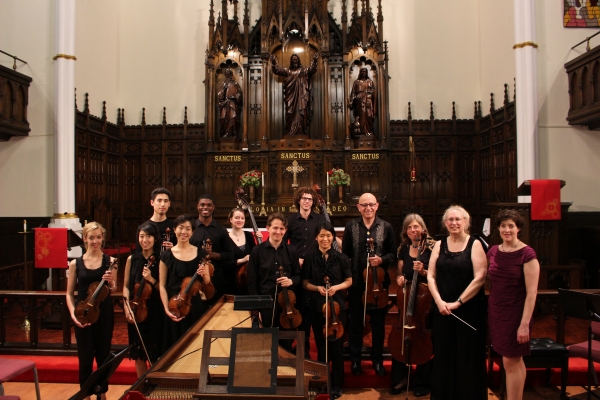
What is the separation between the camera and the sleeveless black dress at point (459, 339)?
3240 mm

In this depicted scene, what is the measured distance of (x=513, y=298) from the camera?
3.06 metres

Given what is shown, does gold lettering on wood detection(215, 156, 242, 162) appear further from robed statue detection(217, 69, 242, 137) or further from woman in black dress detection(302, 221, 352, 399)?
woman in black dress detection(302, 221, 352, 399)

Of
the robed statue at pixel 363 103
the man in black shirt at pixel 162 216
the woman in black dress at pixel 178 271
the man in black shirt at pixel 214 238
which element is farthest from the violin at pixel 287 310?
the robed statue at pixel 363 103

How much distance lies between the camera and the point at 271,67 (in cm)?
995

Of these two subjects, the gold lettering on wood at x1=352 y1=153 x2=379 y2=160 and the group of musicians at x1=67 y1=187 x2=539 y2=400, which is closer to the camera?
the group of musicians at x1=67 y1=187 x2=539 y2=400

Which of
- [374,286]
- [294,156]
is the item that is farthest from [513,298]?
[294,156]

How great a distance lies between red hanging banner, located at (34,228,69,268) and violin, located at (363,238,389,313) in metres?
4.34

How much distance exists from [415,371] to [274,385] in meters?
2.39

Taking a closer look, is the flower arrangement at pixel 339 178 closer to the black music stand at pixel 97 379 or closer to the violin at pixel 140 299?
the violin at pixel 140 299

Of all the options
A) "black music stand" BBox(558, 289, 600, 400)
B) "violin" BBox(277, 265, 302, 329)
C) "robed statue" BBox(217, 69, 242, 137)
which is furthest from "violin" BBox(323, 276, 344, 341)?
"robed statue" BBox(217, 69, 242, 137)

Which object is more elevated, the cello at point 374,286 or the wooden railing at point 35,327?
the cello at point 374,286

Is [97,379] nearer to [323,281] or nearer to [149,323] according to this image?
[149,323]

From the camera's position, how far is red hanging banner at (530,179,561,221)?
6.09 m

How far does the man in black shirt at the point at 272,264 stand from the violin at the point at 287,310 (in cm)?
13
